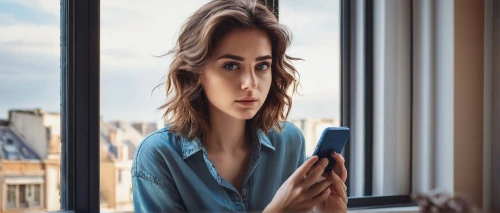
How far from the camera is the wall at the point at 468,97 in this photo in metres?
1.39

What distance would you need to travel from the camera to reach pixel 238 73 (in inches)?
38.2

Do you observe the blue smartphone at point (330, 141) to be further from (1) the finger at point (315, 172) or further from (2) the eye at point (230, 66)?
(2) the eye at point (230, 66)

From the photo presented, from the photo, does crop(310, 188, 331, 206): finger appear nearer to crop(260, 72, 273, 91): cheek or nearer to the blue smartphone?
the blue smartphone

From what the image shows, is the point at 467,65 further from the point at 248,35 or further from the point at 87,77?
the point at 87,77

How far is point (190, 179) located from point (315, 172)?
0.75ft

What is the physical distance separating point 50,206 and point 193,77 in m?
0.41

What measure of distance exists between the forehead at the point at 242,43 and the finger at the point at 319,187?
0.84 ft

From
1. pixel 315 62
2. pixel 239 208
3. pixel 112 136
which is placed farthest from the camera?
pixel 315 62

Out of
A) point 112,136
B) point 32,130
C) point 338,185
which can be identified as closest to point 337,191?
point 338,185

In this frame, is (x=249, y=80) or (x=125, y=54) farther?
(x=125, y=54)

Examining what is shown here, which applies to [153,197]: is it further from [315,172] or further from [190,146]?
[315,172]

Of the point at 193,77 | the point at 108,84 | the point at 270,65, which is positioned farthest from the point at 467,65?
the point at 108,84

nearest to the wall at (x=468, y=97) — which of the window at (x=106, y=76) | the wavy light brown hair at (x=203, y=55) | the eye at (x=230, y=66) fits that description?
the window at (x=106, y=76)

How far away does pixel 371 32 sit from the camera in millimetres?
1445
